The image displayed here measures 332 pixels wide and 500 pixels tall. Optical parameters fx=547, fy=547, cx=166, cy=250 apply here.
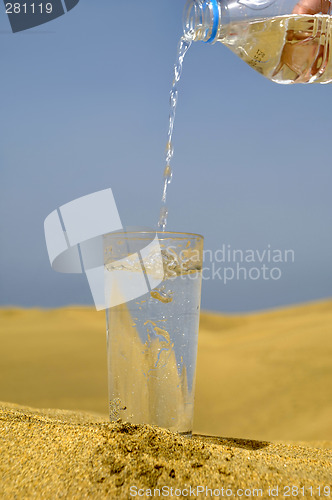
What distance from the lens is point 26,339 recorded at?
5.50 metres

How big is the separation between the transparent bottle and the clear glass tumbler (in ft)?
3.31

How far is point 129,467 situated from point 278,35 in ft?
6.13

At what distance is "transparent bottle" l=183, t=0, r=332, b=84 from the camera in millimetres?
2277

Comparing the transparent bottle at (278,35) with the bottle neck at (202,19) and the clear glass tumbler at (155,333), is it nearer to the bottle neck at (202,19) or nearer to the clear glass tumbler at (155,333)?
the bottle neck at (202,19)

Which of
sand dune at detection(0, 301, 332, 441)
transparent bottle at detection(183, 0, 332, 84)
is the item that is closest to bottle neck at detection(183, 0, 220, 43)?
transparent bottle at detection(183, 0, 332, 84)

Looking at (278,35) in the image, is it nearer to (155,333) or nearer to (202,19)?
(202,19)

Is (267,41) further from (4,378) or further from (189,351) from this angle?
(4,378)

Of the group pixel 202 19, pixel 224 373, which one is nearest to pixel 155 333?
pixel 202 19

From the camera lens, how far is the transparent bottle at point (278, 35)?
2277mm

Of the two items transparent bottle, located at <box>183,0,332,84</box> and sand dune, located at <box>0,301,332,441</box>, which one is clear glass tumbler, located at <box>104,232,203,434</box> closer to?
transparent bottle, located at <box>183,0,332,84</box>

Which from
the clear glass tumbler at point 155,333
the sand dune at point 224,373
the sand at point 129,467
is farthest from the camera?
the sand dune at point 224,373

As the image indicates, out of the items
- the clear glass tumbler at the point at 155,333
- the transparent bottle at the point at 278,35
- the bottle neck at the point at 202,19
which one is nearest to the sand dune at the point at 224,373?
the clear glass tumbler at the point at 155,333

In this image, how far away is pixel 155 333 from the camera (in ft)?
5.58

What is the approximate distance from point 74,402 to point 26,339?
1.51 metres
